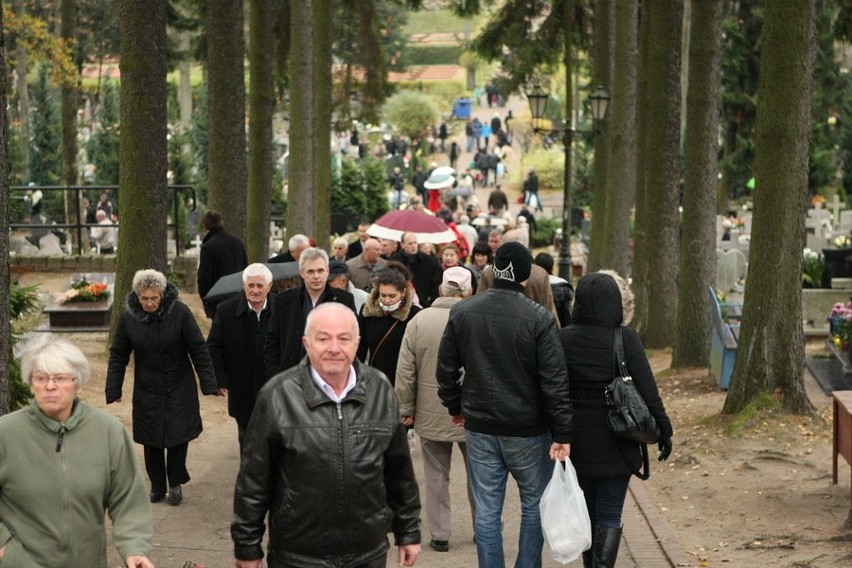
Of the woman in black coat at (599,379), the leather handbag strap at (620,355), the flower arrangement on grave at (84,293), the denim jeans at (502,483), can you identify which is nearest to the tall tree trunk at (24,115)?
the flower arrangement on grave at (84,293)

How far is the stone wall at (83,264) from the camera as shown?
22.5 meters

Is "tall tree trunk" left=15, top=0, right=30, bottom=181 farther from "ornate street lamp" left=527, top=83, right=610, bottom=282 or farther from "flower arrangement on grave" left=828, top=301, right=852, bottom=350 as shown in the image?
"flower arrangement on grave" left=828, top=301, right=852, bottom=350

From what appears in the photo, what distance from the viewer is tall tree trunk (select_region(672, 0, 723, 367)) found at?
1620cm

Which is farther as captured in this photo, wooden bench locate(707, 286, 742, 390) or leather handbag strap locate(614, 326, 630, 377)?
wooden bench locate(707, 286, 742, 390)

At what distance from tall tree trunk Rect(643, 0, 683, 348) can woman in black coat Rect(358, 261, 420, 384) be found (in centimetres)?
920

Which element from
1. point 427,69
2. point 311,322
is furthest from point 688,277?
point 427,69

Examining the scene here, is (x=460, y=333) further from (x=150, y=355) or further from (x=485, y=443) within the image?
(x=150, y=355)

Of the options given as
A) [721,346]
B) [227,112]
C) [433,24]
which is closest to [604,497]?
[721,346]

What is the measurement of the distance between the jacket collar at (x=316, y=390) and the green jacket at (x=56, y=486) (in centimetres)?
70

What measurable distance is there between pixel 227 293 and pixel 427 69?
9724 cm

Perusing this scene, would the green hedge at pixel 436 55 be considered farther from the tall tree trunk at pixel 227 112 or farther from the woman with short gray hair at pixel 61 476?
the woman with short gray hair at pixel 61 476

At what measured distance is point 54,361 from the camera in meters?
5.23

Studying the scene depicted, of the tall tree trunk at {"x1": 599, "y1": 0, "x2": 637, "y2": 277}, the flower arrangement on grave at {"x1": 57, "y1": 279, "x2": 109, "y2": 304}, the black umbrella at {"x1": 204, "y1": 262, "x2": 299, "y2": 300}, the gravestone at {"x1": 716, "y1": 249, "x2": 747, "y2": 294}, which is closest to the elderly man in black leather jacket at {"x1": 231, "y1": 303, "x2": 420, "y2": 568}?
the black umbrella at {"x1": 204, "y1": 262, "x2": 299, "y2": 300}

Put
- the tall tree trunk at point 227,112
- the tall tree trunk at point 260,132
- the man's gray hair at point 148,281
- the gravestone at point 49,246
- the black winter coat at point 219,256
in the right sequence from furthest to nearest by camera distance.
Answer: the gravestone at point 49,246 → the tall tree trunk at point 260,132 → the tall tree trunk at point 227,112 → the black winter coat at point 219,256 → the man's gray hair at point 148,281
